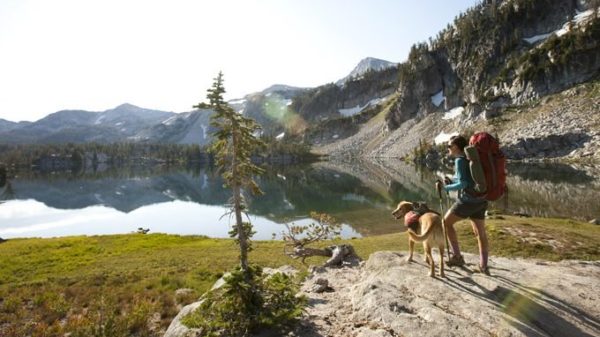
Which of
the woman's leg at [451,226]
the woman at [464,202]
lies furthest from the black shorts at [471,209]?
the woman's leg at [451,226]

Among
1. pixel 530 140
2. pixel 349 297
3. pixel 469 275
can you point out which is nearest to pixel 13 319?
pixel 349 297

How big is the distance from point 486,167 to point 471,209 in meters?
1.31

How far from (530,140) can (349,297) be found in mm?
175064

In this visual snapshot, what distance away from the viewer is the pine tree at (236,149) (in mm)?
9867

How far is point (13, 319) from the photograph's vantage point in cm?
1546

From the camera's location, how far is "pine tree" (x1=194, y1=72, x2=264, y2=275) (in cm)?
987

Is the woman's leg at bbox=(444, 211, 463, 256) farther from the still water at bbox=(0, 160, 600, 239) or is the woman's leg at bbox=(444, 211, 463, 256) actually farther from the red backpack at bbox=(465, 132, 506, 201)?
the still water at bbox=(0, 160, 600, 239)

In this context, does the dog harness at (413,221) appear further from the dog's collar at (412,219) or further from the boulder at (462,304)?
the boulder at (462,304)

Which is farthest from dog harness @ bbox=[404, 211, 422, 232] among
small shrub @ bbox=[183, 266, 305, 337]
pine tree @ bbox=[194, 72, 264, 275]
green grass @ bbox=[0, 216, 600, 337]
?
green grass @ bbox=[0, 216, 600, 337]

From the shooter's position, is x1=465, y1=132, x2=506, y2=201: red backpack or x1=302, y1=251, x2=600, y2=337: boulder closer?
x1=302, y1=251, x2=600, y2=337: boulder

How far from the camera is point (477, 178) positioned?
32.8ft

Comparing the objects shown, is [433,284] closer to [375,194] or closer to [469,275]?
[469,275]

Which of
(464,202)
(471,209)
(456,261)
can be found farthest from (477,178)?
(456,261)

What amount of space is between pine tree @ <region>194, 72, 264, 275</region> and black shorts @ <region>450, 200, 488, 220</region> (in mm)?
6036
